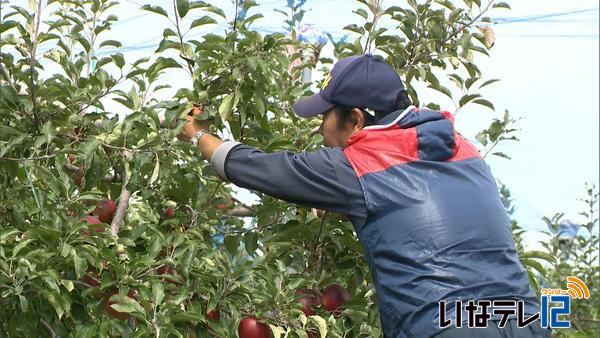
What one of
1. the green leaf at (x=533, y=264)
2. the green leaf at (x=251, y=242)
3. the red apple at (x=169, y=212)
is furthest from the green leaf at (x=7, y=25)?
the green leaf at (x=533, y=264)

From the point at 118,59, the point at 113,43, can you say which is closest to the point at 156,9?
the point at 118,59

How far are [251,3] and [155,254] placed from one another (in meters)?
0.66

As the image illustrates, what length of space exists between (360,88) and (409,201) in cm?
31


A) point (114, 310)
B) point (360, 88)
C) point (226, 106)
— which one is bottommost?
point (114, 310)

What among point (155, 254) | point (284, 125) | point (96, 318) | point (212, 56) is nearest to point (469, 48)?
point (284, 125)

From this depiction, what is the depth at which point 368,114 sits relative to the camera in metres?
2.12

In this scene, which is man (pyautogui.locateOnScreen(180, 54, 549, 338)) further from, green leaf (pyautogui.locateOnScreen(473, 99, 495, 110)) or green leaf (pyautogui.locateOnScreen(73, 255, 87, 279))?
green leaf (pyautogui.locateOnScreen(473, 99, 495, 110))

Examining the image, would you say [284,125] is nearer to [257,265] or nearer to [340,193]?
[257,265]

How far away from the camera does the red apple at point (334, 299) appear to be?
97.1 inches

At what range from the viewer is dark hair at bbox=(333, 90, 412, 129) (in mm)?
2117

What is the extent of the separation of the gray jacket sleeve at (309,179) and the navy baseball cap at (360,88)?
0.48 ft

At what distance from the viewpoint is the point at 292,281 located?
7.55ft

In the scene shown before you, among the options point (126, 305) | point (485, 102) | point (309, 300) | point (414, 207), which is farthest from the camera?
point (485, 102)

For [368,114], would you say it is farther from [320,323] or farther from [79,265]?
[79,265]
